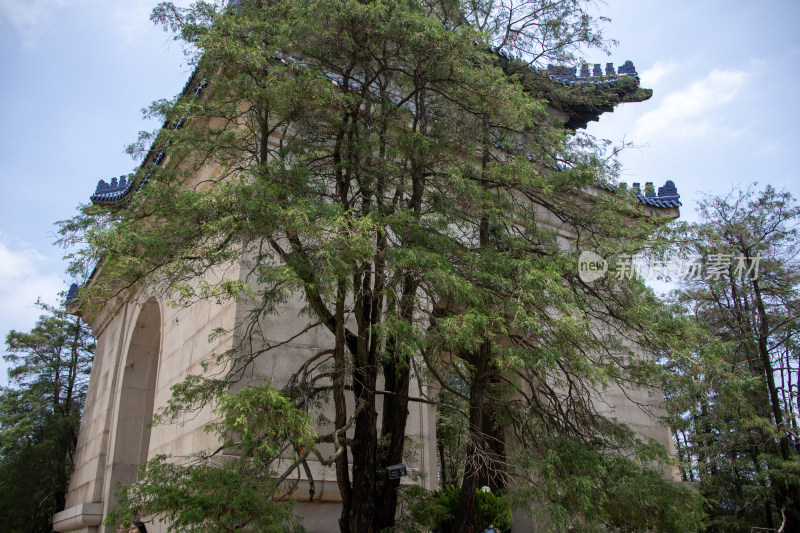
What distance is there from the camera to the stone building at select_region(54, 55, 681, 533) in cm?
976

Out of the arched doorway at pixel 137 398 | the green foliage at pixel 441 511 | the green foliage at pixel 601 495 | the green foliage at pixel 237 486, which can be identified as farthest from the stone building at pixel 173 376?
the green foliage at pixel 601 495

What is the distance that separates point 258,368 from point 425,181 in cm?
365

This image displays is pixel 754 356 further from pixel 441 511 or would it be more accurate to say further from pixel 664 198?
pixel 441 511

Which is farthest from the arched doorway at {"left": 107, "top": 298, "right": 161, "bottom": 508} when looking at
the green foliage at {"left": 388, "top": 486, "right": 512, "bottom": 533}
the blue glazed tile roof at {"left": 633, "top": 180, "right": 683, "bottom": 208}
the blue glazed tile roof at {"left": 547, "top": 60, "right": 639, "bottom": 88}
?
the blue glazed tile roof at {"left": 633, "top": 180, "right": 683, "bottom": 208}

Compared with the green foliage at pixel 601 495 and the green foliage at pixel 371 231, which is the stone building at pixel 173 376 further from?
the green foliage at pixel 601 495

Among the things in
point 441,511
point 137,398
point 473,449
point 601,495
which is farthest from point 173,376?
point 601,495

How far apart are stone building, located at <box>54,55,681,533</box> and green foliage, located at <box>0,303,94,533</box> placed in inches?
43.8

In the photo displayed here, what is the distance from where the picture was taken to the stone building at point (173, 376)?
32.0ft

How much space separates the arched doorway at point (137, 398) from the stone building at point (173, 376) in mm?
23

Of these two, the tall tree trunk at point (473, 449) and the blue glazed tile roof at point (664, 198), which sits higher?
the blue glazed tile roof at point (664, 198)

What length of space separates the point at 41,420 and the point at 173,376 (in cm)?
1070

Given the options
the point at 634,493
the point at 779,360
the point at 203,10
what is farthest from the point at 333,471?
the point at 779,360

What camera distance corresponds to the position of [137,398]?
1597cm

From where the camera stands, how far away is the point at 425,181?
862cm
